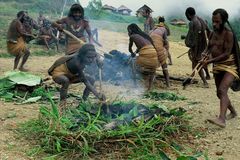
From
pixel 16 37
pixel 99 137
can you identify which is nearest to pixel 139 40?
pixel 16 37

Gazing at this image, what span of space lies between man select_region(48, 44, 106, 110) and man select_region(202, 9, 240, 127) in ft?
5.44

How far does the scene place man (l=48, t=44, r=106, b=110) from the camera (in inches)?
242

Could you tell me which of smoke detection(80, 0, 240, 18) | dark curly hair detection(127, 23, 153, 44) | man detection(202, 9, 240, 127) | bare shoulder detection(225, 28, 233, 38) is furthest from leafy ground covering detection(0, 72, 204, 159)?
smoke detection(80, 0, 240, 18)

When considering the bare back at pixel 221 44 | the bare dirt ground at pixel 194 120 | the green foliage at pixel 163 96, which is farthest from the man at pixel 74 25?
the bare back at pixel 221 44

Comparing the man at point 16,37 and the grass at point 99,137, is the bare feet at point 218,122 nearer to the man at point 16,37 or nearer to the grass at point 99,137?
the grass at point 99,137

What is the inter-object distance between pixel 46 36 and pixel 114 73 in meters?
7.64

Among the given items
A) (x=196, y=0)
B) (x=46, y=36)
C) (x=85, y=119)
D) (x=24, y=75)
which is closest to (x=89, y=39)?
(x=24, y=75)

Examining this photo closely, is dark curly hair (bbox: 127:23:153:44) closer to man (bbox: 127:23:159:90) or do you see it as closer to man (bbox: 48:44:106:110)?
man (bbox: 127:23:159:90)

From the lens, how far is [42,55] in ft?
50.7

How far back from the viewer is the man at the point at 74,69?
6145mm

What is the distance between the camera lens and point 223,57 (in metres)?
6.29

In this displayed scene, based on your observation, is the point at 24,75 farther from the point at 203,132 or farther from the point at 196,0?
the point at 196,0

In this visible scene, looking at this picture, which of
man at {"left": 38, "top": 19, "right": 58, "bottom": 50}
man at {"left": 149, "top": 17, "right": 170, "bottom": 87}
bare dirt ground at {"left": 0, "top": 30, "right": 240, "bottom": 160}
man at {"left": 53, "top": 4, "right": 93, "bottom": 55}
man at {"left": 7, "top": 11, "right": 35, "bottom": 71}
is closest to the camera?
bare dirt ground at {"left": 0, "top": 30, "right": 240, "bottom": 160}

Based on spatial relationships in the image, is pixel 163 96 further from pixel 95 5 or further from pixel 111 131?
pixel 95 5
